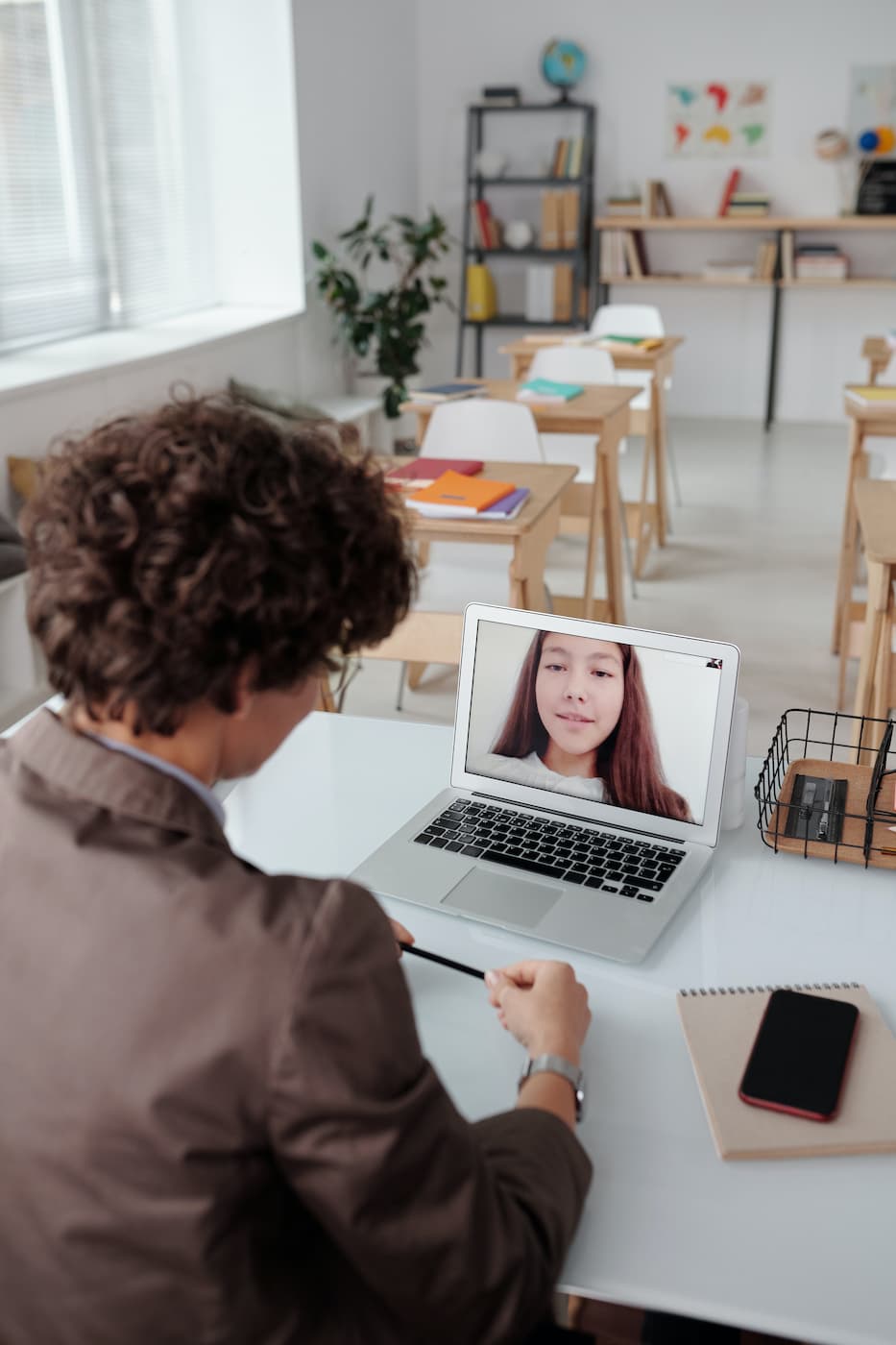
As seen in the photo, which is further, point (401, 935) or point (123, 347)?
point (123, 347)

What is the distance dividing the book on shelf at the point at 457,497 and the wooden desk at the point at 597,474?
798mm

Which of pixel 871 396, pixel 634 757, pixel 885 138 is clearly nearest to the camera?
pixel 634 757

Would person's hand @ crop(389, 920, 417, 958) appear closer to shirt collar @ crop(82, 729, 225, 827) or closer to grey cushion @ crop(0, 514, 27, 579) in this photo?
shirt collar @ crop(82, 729, 225, 827)

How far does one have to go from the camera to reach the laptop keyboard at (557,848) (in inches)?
49.1

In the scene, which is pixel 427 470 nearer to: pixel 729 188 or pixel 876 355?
pixel 876 355

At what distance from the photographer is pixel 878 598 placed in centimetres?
244

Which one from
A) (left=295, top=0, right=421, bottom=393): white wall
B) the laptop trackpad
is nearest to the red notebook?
the laptop trackpad

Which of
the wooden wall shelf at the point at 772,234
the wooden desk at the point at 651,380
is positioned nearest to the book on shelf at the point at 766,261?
the wooden wall shelf at the point at 772,234

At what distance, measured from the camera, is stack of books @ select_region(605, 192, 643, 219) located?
738 centimetres

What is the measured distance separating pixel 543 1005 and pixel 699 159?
736cm

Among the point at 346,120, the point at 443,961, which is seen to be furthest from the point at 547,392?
the point at 346,120

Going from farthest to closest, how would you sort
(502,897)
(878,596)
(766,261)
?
(766,261)
(878,596)
(502,897)

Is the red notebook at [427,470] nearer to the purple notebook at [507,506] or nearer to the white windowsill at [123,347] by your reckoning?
the purple notebook at [507,506]

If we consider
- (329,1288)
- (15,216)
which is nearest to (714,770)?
(329,1288)
